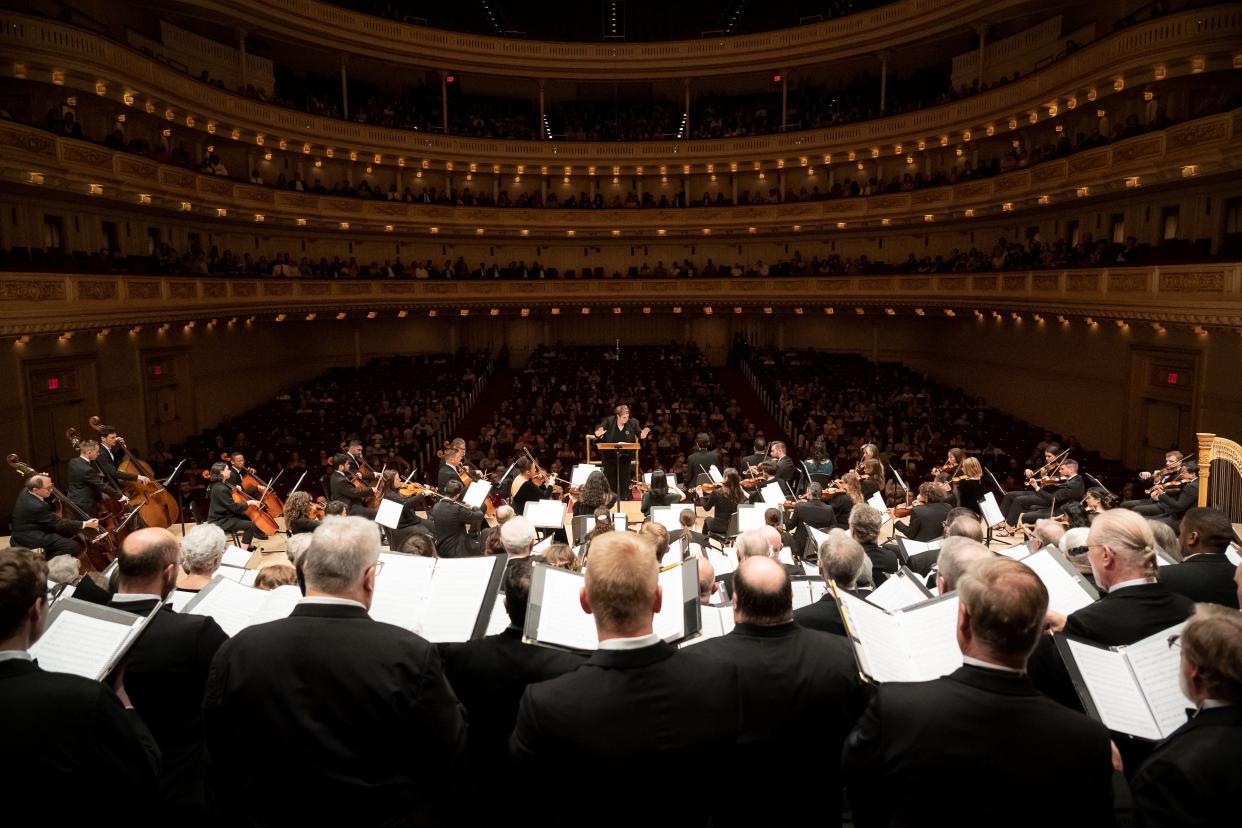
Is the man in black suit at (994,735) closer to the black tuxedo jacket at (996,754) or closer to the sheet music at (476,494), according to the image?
the black tuxedo jacket at (996,754)

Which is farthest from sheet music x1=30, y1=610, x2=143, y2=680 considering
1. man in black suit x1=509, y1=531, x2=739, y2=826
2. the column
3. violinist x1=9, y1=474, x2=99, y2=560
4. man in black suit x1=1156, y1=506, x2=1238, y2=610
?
the column

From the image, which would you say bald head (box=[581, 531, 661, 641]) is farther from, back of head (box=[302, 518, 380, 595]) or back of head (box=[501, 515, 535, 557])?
back of head (box=[501, 515, 535, 557])

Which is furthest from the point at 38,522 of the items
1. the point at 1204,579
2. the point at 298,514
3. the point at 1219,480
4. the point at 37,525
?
the point at 1219,480

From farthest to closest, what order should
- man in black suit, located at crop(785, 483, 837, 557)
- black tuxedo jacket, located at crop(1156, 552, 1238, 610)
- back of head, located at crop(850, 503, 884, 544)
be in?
man in black suit, located at crop(785, 483, 837, 557)
back of head, located at crop(850, 503, 884, 544)
black tuxedo jacket, located at crop(1156, 552, 1238, 610)

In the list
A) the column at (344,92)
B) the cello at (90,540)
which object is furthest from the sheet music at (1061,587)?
the column at (344,92)

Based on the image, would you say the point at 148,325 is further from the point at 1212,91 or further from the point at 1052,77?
the point at 1212,91

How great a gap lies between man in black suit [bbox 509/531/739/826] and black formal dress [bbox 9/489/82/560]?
8931 millimetres

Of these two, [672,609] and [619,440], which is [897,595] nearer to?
[672,609]

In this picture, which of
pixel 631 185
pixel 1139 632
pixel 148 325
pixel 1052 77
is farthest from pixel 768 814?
pixel 631 185

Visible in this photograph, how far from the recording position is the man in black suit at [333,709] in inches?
117

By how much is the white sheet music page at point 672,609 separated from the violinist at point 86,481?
9616 millimetres

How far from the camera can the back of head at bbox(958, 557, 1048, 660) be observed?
9.11ft

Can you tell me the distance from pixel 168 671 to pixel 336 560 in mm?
1322

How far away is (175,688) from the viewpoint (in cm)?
377
